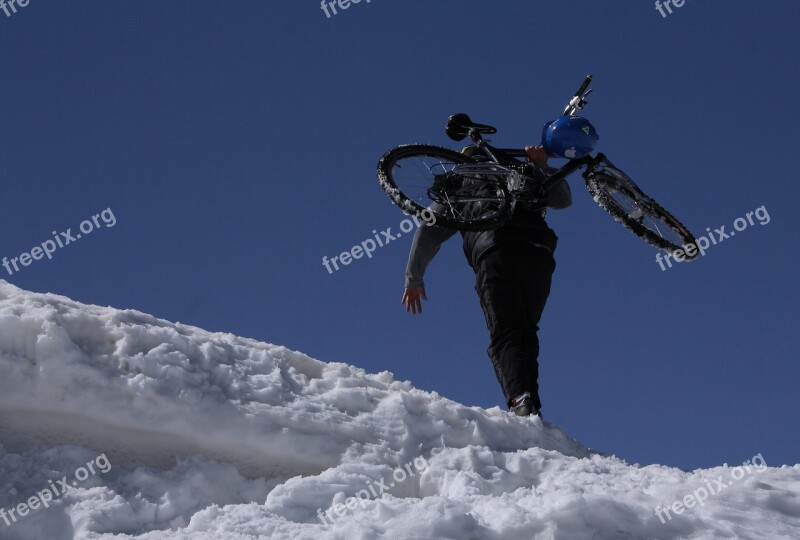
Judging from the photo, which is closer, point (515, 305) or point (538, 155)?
point (515, 305)

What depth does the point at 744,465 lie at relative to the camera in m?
3.88

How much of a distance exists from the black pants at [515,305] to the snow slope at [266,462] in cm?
66

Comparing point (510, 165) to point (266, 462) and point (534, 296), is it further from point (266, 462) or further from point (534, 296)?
point (266, 462)

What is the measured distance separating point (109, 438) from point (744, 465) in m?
2.68

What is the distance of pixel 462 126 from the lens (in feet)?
23.2

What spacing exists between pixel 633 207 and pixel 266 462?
164 inches

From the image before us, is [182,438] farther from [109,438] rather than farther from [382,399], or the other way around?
[382,399]

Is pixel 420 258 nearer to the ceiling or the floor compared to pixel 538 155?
nearer to the floor

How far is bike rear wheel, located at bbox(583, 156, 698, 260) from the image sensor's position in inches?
262

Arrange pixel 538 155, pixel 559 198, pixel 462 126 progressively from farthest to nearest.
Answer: pixel 462 126 → pixel 538 155 → pixel 559 198

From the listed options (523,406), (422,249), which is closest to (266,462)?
(523,406)

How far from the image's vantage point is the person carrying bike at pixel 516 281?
519 cm

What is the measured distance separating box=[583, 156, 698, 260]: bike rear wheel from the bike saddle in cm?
89

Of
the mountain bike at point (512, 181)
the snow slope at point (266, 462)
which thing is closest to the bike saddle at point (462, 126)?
the mountain bike at point (512, 181)
